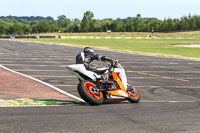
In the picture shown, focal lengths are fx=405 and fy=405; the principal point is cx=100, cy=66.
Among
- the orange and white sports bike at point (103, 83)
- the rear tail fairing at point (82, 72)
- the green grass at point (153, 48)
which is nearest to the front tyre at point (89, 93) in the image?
the orange and white sports bike at point (103, 83)

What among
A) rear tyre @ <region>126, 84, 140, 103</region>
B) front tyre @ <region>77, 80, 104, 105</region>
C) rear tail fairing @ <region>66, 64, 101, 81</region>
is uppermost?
rear tail fairing @ <region>66, 64, 101, 81</region>

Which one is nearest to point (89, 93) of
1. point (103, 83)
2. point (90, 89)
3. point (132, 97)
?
point (90, 89)

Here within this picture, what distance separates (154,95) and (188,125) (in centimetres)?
572

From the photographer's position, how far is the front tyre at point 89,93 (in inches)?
440

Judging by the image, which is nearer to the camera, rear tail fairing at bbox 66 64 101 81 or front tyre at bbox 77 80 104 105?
front tyre at bbox 77 80 104 105

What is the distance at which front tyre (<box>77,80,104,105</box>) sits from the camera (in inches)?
440

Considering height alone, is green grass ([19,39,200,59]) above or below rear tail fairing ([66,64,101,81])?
below

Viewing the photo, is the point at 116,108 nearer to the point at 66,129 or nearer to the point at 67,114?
the point at 67,114

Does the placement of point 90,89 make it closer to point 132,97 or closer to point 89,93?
point 89,93

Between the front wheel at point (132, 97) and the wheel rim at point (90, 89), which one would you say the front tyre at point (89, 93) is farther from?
the front wheel at point (132, 97)

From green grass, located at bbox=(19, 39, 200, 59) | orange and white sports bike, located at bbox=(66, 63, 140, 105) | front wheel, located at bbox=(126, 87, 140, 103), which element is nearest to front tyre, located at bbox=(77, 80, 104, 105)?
orange and white sports bike, located at bbox=(66, 63, 140, 105)

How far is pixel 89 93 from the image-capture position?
11.3 m

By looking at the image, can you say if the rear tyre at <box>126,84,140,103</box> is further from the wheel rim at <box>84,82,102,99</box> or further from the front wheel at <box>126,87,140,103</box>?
the wheel rim at <box>84,82,102,99</box>

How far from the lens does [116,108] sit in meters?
11.3
